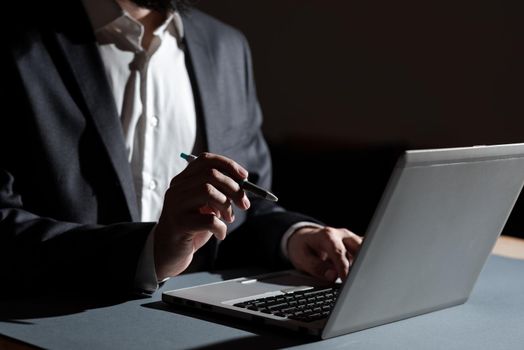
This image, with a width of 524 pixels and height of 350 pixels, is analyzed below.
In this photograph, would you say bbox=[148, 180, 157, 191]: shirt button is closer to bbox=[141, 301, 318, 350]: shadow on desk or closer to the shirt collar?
the shirt collar

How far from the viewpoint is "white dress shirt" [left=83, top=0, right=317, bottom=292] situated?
1.71m

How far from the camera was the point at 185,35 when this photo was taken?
1.85 metres

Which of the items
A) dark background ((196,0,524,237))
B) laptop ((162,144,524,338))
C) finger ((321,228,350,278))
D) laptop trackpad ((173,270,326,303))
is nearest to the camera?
laptop ((162,144,524,338))

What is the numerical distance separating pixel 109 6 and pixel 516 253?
96 centimetres

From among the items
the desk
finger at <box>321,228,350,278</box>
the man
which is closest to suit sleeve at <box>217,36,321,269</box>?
the man

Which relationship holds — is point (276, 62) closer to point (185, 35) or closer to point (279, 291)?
point (185, 35)

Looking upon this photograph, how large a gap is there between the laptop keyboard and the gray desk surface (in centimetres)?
4

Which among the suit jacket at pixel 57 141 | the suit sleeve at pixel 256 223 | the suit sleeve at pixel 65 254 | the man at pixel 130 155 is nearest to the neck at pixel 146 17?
the man at pixel 130 155

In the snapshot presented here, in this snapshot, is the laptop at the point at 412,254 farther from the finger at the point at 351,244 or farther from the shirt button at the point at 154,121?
the shirt button at the point at 154,121

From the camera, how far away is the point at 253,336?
1.09 m

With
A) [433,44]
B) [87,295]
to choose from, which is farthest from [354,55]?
[87,295]

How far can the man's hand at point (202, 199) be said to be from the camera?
1.19m

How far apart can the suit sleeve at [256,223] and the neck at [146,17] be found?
27cm

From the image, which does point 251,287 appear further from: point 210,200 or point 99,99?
point 99,99
